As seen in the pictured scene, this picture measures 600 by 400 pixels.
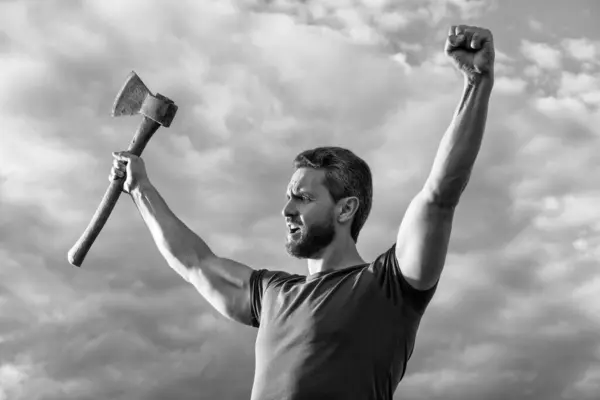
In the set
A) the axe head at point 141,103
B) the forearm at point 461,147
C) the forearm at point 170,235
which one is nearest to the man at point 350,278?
the forearm at point 461,147

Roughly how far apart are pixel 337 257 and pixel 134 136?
102 inches

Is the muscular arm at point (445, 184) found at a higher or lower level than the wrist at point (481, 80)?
lower

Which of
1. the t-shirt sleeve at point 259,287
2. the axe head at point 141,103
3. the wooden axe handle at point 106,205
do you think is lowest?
the t-shirt sleeve at point 259,287

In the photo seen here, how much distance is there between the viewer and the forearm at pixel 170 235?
7309mm

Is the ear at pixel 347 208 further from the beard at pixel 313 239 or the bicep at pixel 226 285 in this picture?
the bicep at pixel 226 285

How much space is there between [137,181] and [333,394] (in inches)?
118

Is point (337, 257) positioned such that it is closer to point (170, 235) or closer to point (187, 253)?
point (187, 253)

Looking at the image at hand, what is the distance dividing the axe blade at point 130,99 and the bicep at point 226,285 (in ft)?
5.56

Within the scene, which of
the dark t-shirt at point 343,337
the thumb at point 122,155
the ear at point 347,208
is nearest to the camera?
the dark t-shirt at point 343,337

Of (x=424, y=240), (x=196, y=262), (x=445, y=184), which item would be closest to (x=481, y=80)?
(x=445, y=184)

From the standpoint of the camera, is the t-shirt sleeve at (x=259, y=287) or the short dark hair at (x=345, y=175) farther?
the t-shirt sleeve at (x=259, y=287)

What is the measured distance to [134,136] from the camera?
26.4 ft

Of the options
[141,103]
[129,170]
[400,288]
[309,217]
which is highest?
[141,103]

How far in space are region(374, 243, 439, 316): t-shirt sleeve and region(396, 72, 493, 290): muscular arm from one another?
0.53 feet
